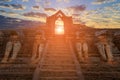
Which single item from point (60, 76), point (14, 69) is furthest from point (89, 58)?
point (14, 69)

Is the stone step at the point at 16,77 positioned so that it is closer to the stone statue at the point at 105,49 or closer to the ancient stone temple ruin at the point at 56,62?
the ancient stone temple ruin at the point at 56,62

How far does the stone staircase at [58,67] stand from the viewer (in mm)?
8758

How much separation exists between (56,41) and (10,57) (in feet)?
16.8

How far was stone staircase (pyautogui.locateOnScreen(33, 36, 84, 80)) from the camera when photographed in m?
8.76

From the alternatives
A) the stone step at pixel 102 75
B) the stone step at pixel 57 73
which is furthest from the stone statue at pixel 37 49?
the stone step at pixel 102 75

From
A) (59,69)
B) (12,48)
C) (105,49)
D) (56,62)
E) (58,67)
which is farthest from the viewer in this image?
(12,48)

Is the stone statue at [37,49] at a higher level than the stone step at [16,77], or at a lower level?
higher

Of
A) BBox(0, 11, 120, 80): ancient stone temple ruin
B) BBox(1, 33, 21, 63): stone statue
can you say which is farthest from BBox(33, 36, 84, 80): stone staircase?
BBox(1, 33, 21, 63): stone statue

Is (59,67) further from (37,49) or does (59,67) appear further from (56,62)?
(37,49)

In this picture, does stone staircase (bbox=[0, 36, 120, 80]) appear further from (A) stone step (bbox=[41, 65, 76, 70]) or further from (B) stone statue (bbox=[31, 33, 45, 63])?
(B) stone statue (bbox=[31, 33, 45, 63])

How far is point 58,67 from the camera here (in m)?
9.88

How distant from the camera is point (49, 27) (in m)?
26.2

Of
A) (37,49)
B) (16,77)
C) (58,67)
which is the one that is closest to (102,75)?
(58,67)

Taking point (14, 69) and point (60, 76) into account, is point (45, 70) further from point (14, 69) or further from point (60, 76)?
point (14, 69)
